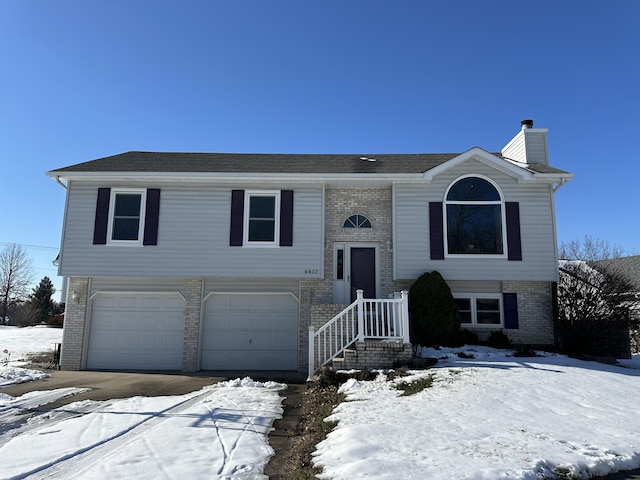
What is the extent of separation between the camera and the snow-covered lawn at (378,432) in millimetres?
4387

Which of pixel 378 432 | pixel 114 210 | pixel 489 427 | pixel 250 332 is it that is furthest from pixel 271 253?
pixel 489 427

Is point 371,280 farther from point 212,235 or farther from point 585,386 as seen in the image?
point 585,386

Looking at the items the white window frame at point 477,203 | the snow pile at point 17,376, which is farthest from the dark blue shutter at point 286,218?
the snow pile at point 17,376

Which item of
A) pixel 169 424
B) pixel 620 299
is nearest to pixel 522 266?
pixel 620 299

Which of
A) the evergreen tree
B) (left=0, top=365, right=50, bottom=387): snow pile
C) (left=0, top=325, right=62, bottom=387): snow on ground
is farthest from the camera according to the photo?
the evergreen tree

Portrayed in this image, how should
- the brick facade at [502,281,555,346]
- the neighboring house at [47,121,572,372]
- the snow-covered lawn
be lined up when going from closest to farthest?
the snow-covered lawn → the brick facade at [502,281,555,346] → the neighboring house at [47,121,572,372]

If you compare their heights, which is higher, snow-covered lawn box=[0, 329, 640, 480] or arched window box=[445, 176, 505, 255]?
arched window box=[445, 176, 505, 255]

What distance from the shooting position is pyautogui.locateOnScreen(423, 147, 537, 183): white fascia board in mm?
12656

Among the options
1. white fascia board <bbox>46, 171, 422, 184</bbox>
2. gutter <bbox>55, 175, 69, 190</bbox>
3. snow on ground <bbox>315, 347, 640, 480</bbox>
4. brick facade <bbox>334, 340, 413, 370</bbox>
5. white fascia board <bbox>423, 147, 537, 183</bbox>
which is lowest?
snow on ground <bbox>315, 347, 640, 480</bbox>

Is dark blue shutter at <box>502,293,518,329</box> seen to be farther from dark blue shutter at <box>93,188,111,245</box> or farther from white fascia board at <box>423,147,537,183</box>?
dark blue shutter at <box>93,188,111,245</box>

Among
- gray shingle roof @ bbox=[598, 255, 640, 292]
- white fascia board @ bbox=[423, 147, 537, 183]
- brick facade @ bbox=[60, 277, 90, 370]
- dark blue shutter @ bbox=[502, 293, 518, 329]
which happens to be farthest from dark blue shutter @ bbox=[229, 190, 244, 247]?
gray shingle roof @ bbox=[598, 255, 640, 292]

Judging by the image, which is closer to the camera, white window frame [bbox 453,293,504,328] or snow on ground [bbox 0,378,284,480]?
snow on ground [bbox 0,378,284,480]

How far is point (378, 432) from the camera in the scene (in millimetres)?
5340

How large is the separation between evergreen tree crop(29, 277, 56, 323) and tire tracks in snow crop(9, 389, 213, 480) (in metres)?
38.9
